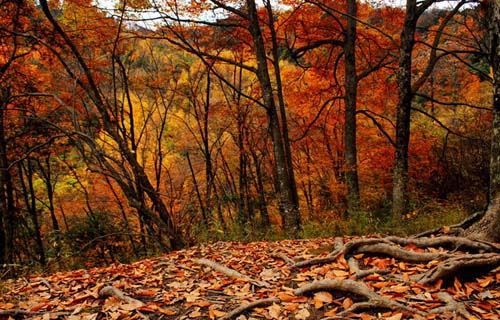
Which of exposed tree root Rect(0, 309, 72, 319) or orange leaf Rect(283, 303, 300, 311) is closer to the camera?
orange leaf Rect(283, 303, 300, 311)

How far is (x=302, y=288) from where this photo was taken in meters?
3.14

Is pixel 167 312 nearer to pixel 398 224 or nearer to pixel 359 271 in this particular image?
pixel 359 271

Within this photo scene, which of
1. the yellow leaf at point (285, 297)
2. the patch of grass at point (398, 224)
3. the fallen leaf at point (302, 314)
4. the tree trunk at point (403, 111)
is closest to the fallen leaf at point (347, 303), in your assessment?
the fallen leaf at point (302, 314)

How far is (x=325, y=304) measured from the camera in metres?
2.90

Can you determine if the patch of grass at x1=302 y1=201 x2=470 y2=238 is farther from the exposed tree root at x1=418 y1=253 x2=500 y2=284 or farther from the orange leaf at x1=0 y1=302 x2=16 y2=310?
the orange leaf at x1=0 y1=302 x2=16 y2=310

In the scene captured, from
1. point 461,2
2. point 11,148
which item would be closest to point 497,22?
point 461,2

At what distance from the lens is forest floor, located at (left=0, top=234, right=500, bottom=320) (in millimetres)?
2736

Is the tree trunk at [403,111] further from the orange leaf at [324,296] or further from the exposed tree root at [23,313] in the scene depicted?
the exposed tree root at [23,313]

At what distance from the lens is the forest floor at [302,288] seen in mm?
2736

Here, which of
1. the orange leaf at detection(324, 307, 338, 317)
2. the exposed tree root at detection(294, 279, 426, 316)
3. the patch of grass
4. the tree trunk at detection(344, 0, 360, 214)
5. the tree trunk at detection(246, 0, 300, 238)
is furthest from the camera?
the tree trunk at detection(344, 0, 360, 214)

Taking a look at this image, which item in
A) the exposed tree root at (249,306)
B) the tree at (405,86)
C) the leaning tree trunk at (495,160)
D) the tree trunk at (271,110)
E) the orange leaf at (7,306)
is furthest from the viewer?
the tree trunk at (271,110)

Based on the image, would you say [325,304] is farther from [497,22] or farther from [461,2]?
[461,2]

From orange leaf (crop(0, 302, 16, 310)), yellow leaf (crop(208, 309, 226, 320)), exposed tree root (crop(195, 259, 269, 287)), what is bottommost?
exposed tree root (crop(195, 259, 269, 287))

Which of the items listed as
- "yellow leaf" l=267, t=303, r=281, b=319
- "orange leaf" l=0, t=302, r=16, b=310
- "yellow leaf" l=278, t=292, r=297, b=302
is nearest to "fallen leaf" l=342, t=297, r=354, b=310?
"yellow leaf" l=278, t=292, r=297, b=302
